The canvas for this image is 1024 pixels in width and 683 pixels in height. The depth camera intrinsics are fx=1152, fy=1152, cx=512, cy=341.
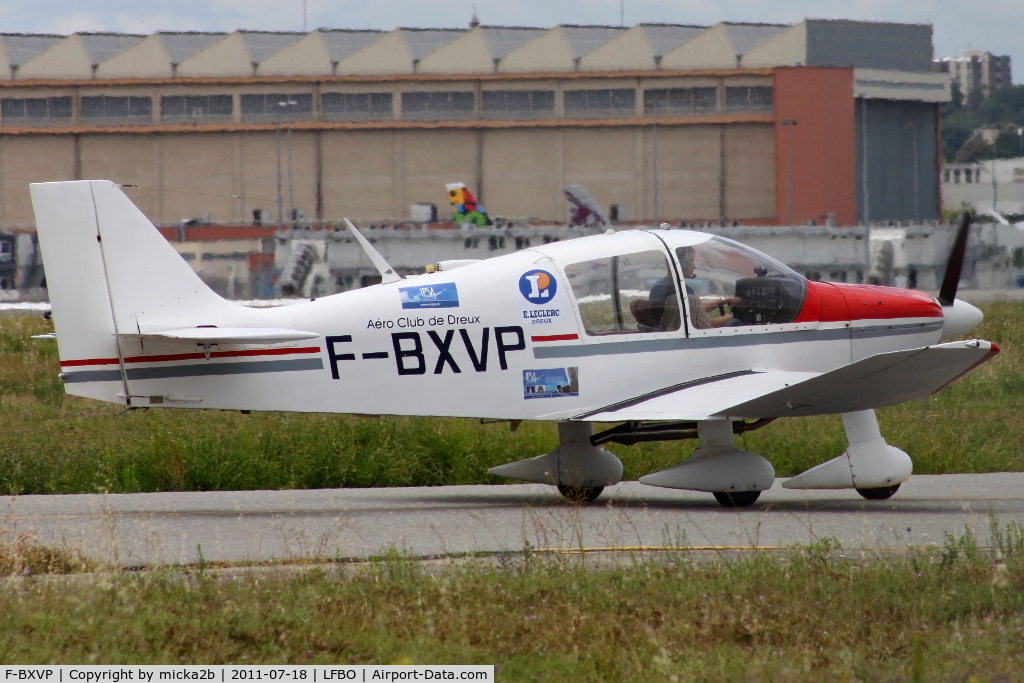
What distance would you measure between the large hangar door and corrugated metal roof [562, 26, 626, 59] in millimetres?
20726

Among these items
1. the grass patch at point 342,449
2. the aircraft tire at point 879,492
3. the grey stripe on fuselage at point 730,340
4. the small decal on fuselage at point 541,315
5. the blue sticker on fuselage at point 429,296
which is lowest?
the aircraft tire at point 879,492

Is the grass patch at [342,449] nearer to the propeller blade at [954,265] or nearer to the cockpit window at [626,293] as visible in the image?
the propeller blade at [954,265]

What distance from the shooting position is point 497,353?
9.30m

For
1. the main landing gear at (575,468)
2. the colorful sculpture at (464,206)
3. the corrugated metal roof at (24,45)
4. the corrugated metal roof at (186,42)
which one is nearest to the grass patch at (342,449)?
the main landing gear at (575,468)

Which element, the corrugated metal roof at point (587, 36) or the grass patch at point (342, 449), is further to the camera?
the corrugated metal roof at point (587, 36)

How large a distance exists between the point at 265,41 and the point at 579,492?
3520 inches

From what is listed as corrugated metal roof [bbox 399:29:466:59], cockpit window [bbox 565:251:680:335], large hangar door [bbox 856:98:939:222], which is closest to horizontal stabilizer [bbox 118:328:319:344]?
cockpit window [bbox 565:251:680:335]

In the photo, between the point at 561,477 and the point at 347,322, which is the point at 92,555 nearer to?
the point at 347,322

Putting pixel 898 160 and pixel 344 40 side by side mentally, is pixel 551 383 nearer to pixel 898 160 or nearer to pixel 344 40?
pixel 344 40

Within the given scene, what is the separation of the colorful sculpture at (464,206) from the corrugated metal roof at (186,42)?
27.8m

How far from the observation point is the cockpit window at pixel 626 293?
9.42 m

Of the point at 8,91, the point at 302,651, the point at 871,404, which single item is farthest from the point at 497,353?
the point at 8,91

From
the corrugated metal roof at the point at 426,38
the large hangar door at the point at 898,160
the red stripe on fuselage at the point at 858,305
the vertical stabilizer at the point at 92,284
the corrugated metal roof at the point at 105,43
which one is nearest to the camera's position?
the vertical stabilizer at the point at 92,284

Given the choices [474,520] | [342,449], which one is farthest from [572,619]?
[342,449]
